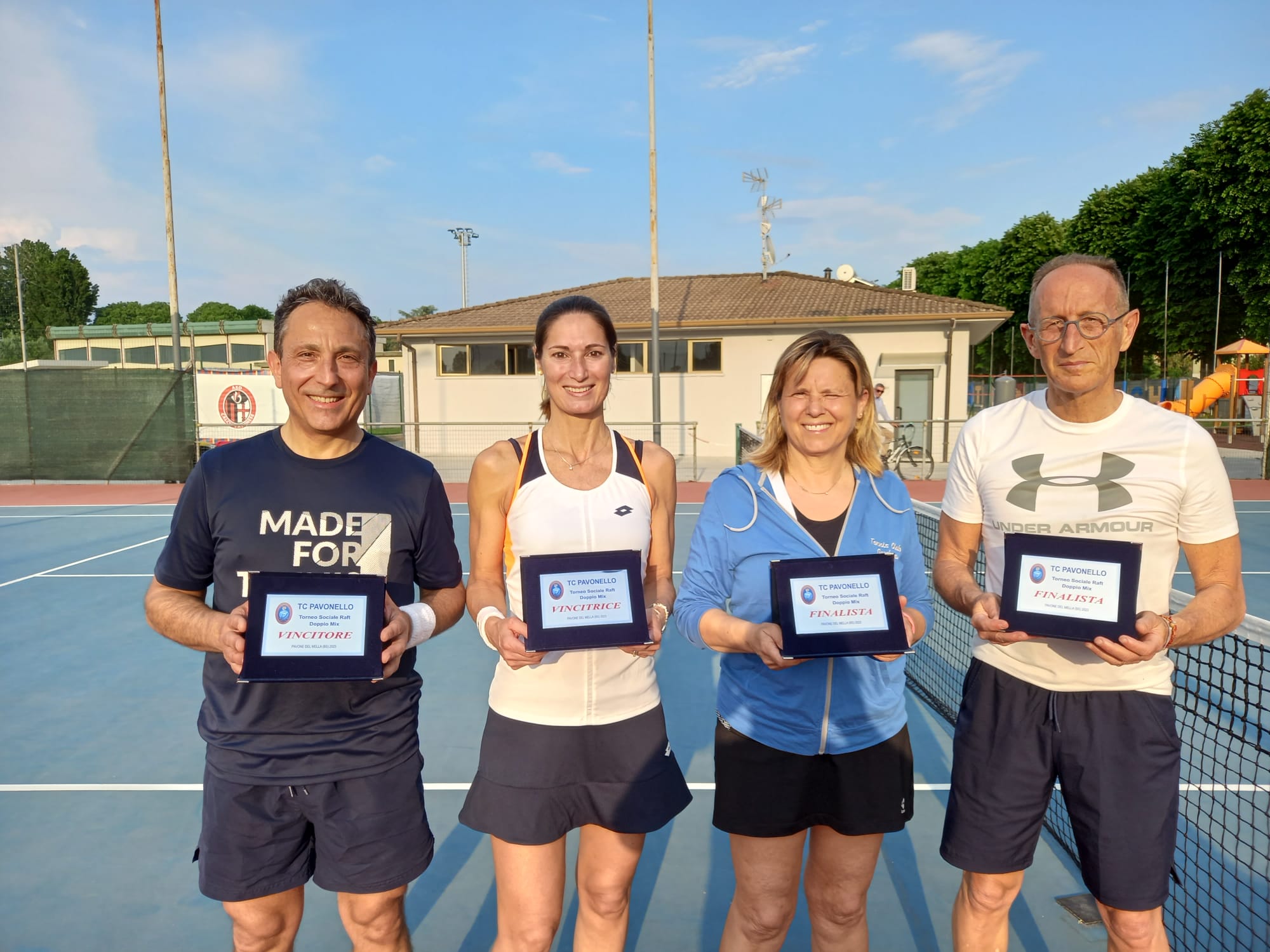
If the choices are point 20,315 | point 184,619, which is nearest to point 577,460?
point 184,619

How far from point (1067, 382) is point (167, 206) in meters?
22.0

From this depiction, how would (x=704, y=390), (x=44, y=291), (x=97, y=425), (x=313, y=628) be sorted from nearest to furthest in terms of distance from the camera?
(x=313, y=628), (x=97, y=425), (x=704, y=390), (x=44, y=291)

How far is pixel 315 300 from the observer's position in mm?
2252

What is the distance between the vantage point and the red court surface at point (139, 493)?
14.7 m

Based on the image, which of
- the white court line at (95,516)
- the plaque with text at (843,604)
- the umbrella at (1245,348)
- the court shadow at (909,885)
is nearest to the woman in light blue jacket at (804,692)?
the plaque with text at (843,604)

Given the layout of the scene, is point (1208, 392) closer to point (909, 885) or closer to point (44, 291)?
point (909, 885)

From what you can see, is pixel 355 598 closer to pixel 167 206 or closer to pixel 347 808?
pixel 347 808

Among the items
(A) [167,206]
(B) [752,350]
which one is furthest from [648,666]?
(A) [167,206]

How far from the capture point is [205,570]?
224 cm

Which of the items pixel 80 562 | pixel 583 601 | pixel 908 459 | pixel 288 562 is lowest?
pixel 80 562

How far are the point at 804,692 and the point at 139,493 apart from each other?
57.6 feet

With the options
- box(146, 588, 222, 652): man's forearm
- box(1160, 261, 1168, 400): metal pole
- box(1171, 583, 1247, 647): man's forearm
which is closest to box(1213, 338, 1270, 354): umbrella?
box(1160, 261, 1168, 400): metal pole

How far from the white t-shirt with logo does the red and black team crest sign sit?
20.4 metres

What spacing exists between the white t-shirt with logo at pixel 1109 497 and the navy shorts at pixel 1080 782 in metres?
0.06
